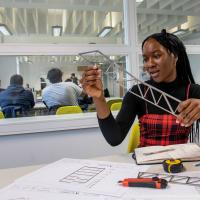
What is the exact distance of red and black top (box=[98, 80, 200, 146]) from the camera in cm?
119

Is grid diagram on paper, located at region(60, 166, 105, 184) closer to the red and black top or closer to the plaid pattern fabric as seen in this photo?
the red and black top

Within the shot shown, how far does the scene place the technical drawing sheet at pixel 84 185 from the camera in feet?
2.29

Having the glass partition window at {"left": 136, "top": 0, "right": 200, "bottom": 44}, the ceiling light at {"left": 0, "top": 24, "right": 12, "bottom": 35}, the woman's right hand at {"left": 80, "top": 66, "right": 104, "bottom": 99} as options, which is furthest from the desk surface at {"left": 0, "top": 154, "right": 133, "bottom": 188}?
the glass partition window at {"left": 136, "top": 0, "right": 200, "bottom": 44}

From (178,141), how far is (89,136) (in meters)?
1.22

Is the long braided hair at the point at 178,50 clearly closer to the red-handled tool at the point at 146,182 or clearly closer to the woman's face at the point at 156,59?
the woman's face at the point at 156,59

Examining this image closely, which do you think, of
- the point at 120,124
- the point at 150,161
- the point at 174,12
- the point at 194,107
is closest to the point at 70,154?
the point at 120,124

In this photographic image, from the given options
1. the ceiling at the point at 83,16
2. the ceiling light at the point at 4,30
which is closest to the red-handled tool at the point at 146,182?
the ceiling at the point at 83,16

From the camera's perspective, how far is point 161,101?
1.29 metres

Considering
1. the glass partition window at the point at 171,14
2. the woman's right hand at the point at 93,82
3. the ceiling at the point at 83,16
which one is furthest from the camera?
the glass partition window at the point at 171,14

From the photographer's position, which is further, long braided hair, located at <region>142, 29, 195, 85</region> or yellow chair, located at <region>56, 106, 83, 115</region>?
yellow chair, located at <region>56, 106, 83, 115</region>

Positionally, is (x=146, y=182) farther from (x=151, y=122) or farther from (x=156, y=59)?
(x=156, y=59)

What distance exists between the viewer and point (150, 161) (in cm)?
95

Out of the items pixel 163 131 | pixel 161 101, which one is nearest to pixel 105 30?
pixel 161 101

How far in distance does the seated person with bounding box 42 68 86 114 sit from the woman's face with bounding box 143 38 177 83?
176 centimetres
